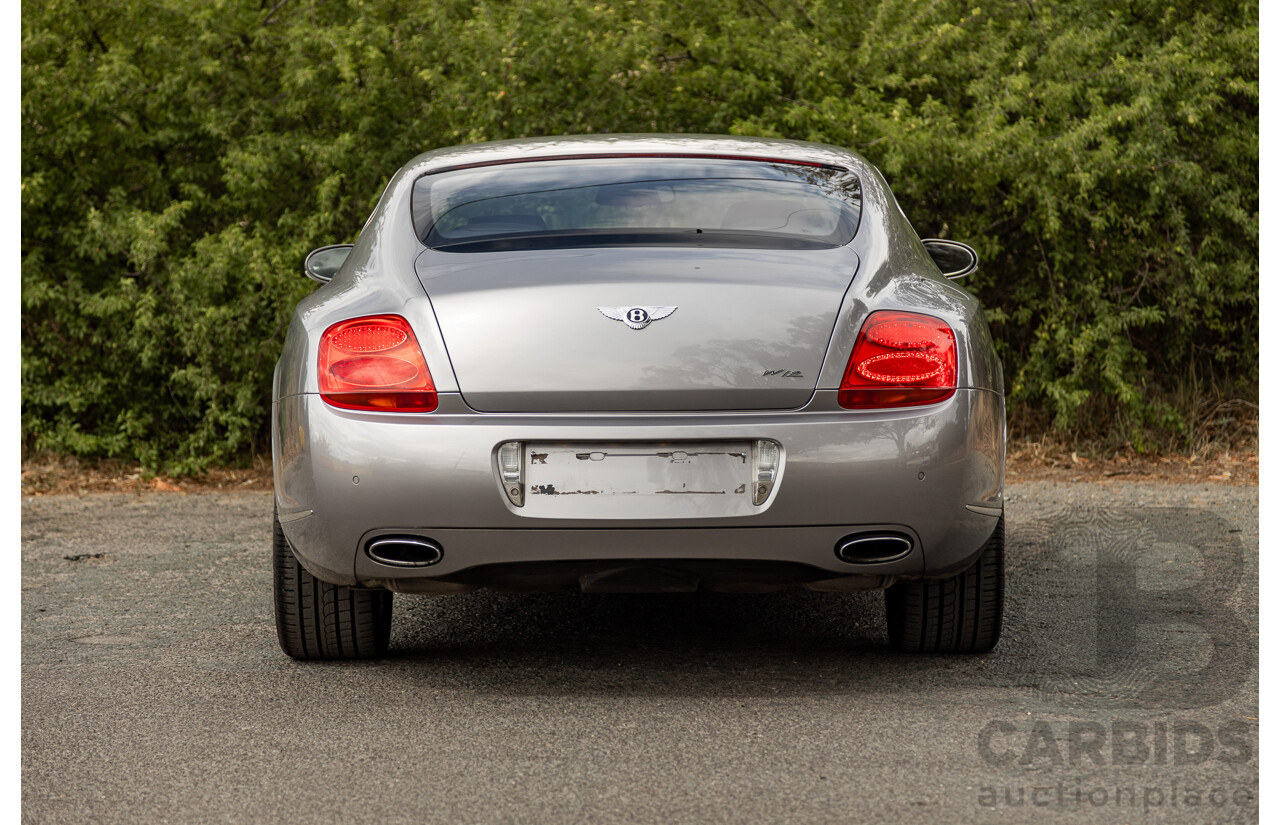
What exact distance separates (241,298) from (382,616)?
4337mm

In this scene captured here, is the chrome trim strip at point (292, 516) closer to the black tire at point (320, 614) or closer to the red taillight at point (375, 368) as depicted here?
the black tire at point (320, 614)

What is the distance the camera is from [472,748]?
3223 mm

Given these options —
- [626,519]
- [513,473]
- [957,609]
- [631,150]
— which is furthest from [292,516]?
[957,609]

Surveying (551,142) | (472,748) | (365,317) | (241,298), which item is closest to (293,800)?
(472,748)

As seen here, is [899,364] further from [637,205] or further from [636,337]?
[637,205]

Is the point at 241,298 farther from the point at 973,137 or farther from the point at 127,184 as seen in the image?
the point at 973,137

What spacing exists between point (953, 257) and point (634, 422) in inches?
75.4

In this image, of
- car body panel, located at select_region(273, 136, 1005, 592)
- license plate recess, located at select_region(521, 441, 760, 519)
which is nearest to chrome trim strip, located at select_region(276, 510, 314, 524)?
car body panel, located at select_region(273, 136, 1005, 592)

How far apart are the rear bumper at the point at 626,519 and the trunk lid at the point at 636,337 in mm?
54

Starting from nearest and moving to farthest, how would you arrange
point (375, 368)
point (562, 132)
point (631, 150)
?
point (375, 368) < point (631, 150) < point (562, 132)

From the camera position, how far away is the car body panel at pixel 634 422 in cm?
334

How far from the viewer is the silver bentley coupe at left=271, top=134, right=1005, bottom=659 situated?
334 centimetres

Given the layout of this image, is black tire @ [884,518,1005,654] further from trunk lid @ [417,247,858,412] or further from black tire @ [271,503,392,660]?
black tire @ [271,503,392,660]

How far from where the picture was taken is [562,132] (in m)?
8.24
